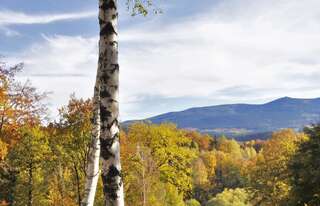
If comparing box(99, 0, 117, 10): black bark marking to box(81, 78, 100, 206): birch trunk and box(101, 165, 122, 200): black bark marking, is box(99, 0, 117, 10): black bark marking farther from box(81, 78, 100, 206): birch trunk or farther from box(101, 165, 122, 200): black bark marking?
box(101, 165, 122, 200): black bark marking

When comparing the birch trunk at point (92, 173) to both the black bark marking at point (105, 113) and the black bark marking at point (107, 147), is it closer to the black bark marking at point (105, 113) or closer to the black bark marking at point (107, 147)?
the black bark marking at point (105, 113)

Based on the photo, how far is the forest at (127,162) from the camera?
Answer: 3066cm

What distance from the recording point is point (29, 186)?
4631 centimetres

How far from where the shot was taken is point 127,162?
41531 mm

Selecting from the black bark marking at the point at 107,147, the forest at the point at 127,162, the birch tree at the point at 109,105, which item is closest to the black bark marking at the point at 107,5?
the birch tree at the point at 109,105

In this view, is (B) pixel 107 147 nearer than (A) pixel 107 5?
Yes

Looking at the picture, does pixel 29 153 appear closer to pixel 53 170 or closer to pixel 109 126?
pixel 53 170

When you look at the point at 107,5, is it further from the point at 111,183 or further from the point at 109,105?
the point at 111,183

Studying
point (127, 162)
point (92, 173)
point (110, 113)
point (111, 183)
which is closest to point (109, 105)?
point (110, 113)

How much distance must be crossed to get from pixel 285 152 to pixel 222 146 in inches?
5456

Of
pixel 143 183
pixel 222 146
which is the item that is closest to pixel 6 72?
pixel 143 183

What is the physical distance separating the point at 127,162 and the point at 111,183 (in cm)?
3270

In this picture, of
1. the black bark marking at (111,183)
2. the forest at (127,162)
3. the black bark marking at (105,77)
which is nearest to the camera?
the black bark marking at (111,183)

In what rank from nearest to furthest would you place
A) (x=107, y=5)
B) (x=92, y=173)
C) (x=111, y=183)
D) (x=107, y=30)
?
(x=111, y=183), (x=107, y=30), (x=107, y=5), (x=92, y=173)
